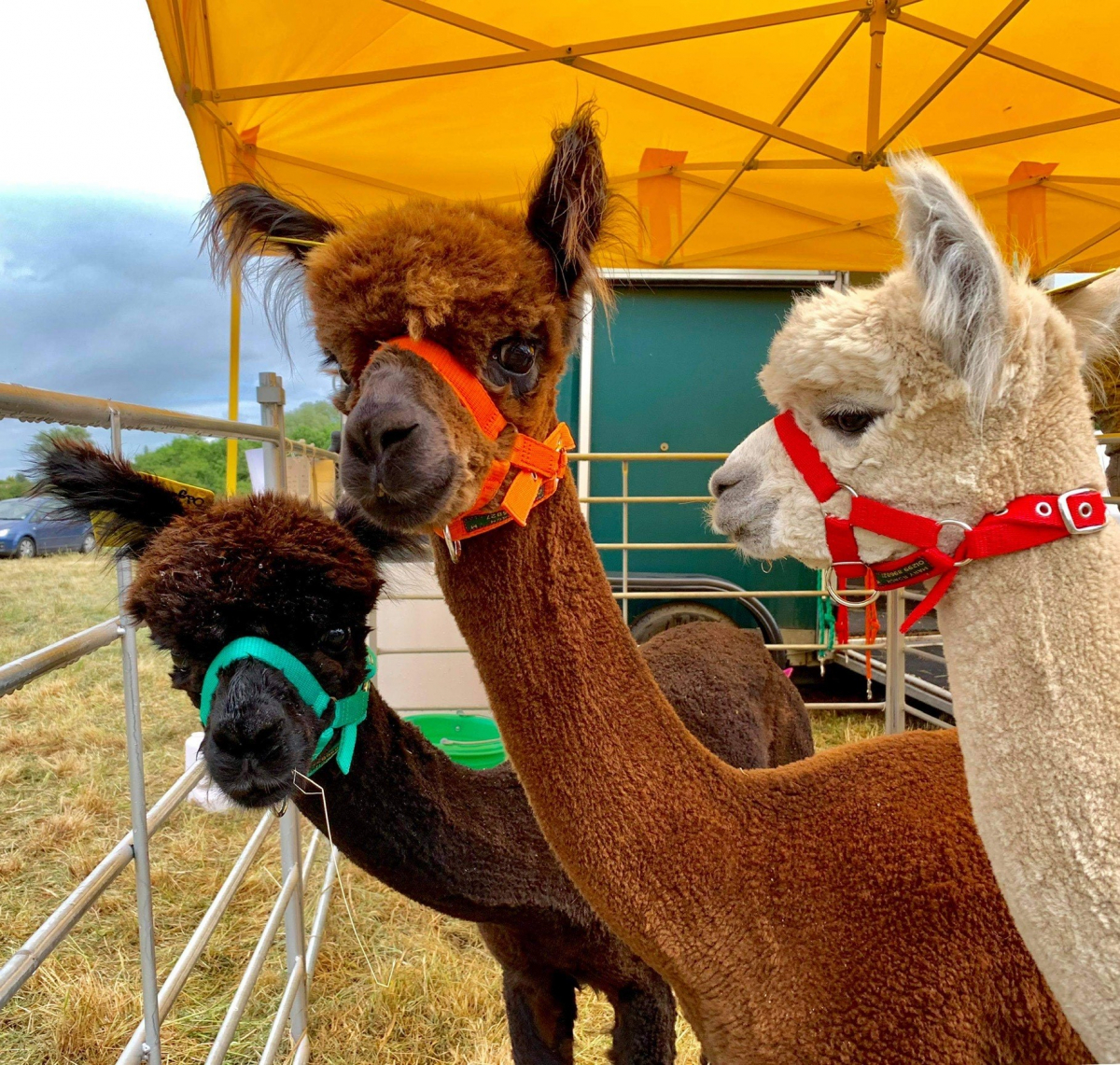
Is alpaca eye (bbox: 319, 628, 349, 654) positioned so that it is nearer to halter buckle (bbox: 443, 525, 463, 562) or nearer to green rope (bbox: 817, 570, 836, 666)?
halter buckle (bbox: 443, 525, 463, 562)

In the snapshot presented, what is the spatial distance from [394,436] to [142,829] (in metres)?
0.83

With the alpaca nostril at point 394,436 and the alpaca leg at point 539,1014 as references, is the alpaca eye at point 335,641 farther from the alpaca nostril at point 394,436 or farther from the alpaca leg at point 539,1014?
the alpaca leg at point 539,1014

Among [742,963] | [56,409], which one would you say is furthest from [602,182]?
[742,963]

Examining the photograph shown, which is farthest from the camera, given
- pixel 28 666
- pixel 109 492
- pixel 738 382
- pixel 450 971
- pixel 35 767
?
pixel 738 382

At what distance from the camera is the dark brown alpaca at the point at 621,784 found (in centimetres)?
Answer: 109

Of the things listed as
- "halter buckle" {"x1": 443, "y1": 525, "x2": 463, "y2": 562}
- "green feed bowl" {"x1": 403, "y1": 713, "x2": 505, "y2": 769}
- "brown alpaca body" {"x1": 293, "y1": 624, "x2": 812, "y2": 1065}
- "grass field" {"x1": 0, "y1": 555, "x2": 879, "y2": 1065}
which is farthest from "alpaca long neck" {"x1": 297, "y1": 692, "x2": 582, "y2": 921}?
"green feed bowl" {"x1": 403, "y1": 713, "x2": 505, "y2": 769}

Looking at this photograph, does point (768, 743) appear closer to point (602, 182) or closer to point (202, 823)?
point (602, 182)

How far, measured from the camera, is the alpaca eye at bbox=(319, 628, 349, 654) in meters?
1.35

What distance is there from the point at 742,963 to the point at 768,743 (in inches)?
52.3

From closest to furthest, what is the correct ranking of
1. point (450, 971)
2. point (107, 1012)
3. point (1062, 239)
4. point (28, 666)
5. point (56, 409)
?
point (28, 666)
point (56, 409)
point (107, 1012)
point (450, 971)
point (1062, 239)

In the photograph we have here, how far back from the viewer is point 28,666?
3.02ft

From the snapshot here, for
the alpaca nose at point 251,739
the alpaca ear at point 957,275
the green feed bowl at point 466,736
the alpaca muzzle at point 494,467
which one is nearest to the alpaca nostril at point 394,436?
the alpaca muzzle at point 494,467

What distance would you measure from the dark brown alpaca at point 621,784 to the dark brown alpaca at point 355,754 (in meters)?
0.28

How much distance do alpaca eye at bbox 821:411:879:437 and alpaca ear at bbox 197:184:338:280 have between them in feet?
3.49
